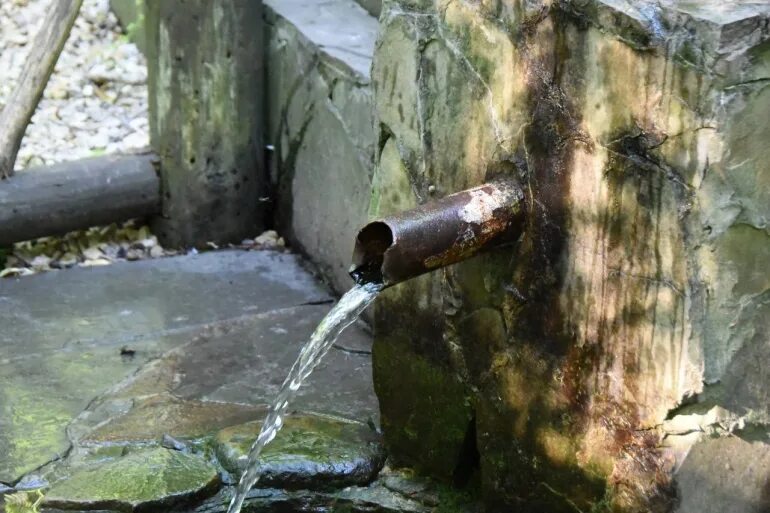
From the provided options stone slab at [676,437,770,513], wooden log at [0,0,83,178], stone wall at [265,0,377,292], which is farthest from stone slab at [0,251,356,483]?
stone slab at [676,437,770,513]

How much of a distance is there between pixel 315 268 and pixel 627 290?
221cm

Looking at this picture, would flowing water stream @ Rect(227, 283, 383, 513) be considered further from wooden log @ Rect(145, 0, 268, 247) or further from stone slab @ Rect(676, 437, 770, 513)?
wooden log @ Rect(145, 0, 268, 247)

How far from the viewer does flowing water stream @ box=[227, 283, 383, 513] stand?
2.64 m

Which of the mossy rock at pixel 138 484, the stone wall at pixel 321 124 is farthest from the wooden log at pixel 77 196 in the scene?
the mossy rock at pixel 138 484

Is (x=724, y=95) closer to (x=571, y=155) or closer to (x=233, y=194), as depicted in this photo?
(x=571, y=155)

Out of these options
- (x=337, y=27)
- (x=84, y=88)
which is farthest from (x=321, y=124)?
(x=84, y=88)

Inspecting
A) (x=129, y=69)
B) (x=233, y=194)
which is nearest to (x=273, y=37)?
(x=233, y=194)

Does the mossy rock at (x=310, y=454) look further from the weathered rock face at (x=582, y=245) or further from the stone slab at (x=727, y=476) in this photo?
the stone slab at (x=727, y=476)

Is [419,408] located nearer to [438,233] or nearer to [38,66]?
[438,233]

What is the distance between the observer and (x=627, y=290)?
2.40 metres

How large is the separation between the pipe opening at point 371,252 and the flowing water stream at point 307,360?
21 mm

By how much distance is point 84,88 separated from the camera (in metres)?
5.75

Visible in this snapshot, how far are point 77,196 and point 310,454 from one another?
1.90 meters

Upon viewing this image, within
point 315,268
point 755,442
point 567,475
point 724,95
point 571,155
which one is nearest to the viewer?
point 724,95
